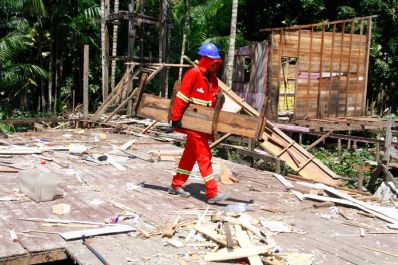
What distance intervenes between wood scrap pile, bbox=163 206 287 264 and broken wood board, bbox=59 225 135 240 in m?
0.46

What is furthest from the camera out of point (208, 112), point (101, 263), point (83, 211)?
point (208, 112)

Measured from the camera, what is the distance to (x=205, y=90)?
21.9ft

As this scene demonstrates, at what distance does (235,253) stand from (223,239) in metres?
0.37

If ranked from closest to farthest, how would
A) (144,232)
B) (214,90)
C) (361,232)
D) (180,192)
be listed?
1. (144,232)
2. (361,232)
3. (214,90)
4. (180,192)

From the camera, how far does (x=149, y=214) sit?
6.04 meters

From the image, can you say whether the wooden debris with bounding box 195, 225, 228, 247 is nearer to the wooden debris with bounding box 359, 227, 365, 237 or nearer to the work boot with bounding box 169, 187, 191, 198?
the work boot with bounding box 169, 187, 191, 198

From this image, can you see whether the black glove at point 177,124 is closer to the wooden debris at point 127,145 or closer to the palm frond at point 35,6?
the wooden debris at point 127,145

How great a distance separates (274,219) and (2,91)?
1812 centimetres

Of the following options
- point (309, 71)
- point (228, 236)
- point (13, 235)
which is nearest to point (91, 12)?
point (309, 71)

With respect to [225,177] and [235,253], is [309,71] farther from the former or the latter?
[235,253]

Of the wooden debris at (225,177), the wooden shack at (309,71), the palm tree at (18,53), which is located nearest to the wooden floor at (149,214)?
the wooden debris at (225,177)

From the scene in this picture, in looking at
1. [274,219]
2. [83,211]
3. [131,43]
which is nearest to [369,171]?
[274,219]

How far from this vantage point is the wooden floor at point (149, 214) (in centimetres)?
471

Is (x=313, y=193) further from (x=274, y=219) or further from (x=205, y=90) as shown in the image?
(x=205, y=90)
